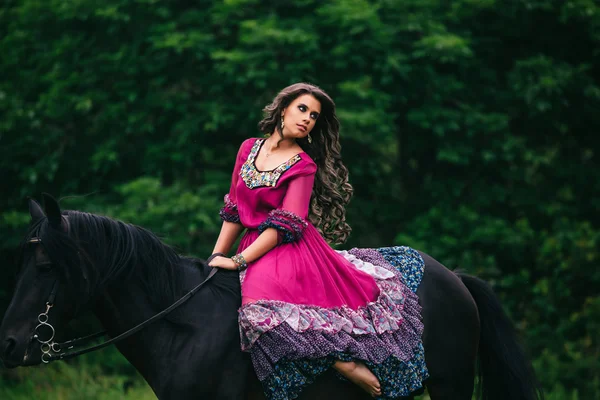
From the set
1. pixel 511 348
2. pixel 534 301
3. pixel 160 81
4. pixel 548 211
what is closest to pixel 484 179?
pixel 548 211

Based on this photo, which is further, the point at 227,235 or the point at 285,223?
the point at 227,235

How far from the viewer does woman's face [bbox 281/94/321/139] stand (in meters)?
3.50

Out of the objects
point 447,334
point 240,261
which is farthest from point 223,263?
point 447,334

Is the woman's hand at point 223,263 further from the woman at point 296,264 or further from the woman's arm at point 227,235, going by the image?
the woman's arm at point 227,235

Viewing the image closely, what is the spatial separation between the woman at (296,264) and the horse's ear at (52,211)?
0.82 m

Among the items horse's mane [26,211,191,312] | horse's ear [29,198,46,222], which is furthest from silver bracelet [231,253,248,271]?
horse's ear [29,198,46,222]

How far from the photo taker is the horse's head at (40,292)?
2.92 meters

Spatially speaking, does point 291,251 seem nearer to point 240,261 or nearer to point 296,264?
point 296,264

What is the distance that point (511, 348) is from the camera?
4.14 meters

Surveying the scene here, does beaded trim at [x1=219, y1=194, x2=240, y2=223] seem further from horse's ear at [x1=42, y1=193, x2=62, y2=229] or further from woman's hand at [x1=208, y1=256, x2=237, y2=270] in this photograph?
horse's ear at [x1=42, y1=193, x2=62, y2=229]

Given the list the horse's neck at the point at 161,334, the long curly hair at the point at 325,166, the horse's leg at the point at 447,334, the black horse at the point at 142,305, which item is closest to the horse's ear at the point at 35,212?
the black horse at the point at 142,305

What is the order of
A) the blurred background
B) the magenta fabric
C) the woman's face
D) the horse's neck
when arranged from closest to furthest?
the horse's neck, the magenta fabric, the woman's face, the blurred background

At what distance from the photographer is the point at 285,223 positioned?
3.36m

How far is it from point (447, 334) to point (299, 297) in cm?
103
